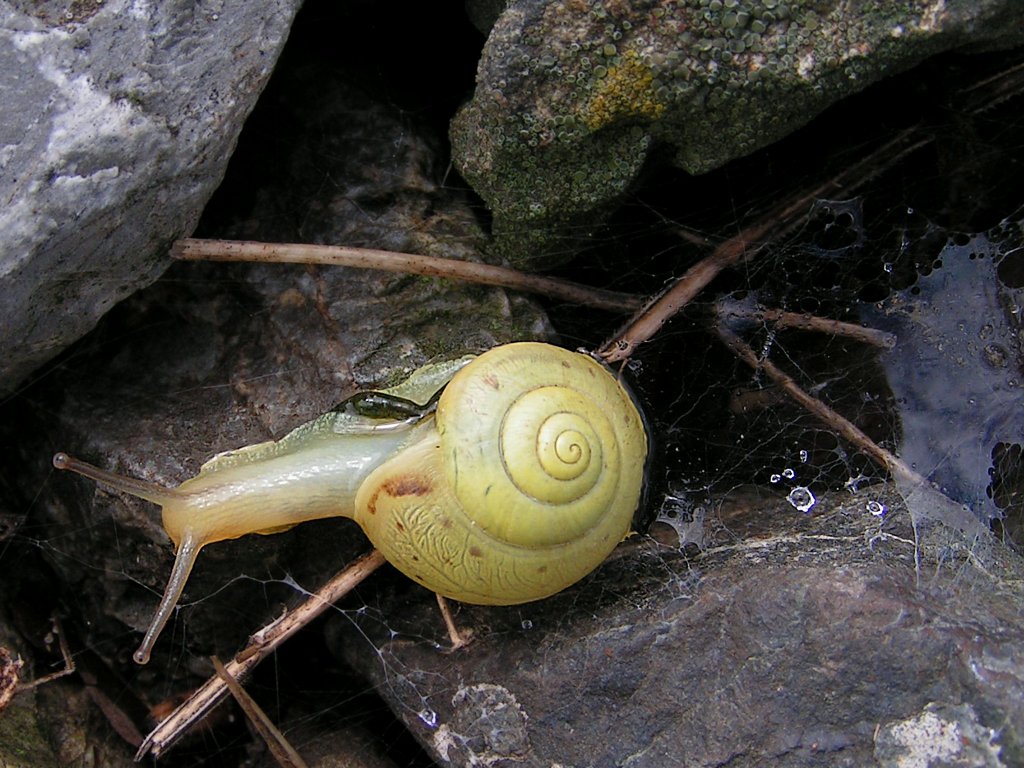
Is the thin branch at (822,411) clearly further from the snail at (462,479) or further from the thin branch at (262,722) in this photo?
the thin branch at (262,722)

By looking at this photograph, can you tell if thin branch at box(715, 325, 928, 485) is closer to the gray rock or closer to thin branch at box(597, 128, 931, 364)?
thin branch at box(597, 128, 931, 364)

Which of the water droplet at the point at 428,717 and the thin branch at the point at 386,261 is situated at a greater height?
the thin branch at the point at 386,261

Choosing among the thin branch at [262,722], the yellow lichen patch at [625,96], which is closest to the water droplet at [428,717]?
the thin branch at [262,722]

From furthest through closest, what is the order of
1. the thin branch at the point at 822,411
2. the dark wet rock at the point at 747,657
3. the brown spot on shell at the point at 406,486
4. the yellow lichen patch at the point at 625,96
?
the thin branch at the point at 822,411, the brown spot on shell at the point at 406,486, the yellow lichen patch at the point at 625,96, the dark wet rock at the point at 747,657

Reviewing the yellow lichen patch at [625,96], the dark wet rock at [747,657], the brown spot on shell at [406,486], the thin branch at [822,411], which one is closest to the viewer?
the dark wet rock at [747,657]

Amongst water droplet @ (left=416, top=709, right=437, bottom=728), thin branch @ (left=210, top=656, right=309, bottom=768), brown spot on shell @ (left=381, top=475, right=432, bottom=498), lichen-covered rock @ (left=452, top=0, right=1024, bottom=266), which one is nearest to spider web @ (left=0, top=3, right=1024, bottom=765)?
water droplet @ (left=416, top=709, right=437, bottom=728)

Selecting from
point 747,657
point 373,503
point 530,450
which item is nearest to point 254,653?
point 373,503

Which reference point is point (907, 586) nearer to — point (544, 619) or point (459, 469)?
point (544, 619)
